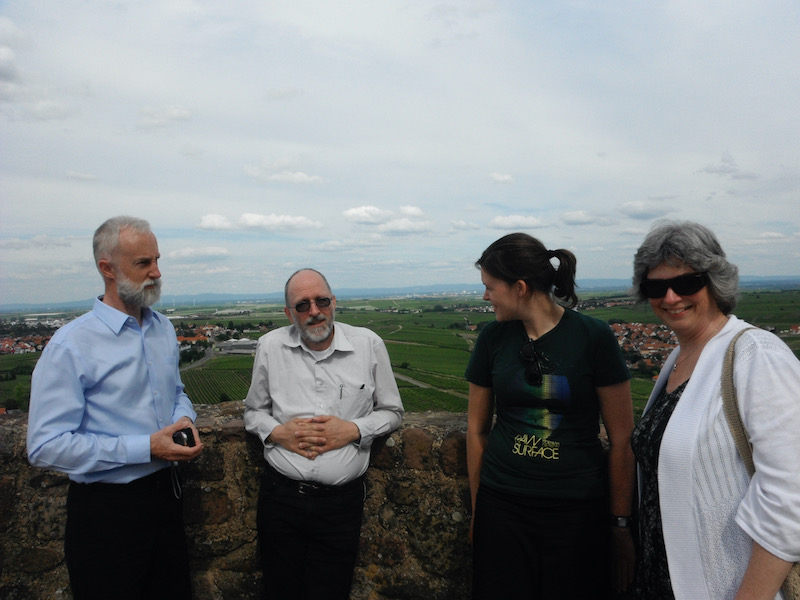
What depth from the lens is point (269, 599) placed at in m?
2.43

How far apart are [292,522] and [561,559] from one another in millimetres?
1199

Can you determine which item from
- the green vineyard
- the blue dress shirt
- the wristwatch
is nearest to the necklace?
the wristwatch

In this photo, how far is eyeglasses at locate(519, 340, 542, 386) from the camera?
206 cm

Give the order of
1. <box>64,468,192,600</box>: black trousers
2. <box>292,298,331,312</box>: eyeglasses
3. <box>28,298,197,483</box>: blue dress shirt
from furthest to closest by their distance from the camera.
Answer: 1. <box>292,298,331,312</box>: eyeglasses
2. <box>64,468,192,600</box>: black trousers
3. <box>28,298,197,483</box>: blue dress shirt

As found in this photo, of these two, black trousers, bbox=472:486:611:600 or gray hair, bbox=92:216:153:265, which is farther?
gray hair, bbox=92:216:153:265

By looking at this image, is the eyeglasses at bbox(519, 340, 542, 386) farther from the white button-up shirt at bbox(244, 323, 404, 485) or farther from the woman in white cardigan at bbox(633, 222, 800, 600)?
the white button-up shirt at bbox(244, 323, 404, 485)

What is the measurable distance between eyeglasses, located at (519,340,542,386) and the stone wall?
730mm

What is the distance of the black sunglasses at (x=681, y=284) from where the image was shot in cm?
177

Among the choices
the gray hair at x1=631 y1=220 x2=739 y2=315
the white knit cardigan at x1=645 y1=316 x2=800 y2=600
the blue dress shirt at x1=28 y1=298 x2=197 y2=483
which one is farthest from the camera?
the blue dress shirt at x1=28 y1=298 x2=197 y2=483

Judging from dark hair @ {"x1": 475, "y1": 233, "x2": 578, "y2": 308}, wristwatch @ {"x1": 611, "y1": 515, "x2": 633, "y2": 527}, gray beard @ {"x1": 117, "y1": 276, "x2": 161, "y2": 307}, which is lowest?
wristwatch @ {"x1": 611, "y1": 515, "x2": 633, "y2": 527}

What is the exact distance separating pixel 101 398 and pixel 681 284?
92.1 inches

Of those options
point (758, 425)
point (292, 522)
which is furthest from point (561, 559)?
point (292, 522)

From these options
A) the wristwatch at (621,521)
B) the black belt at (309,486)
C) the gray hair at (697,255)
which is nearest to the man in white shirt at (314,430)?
the black belt at (309,486)

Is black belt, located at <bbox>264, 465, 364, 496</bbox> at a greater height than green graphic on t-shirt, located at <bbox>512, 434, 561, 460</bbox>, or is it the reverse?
green graphic on t-shirt, located at <bbox>512, 434, 561, 460</bbox>
